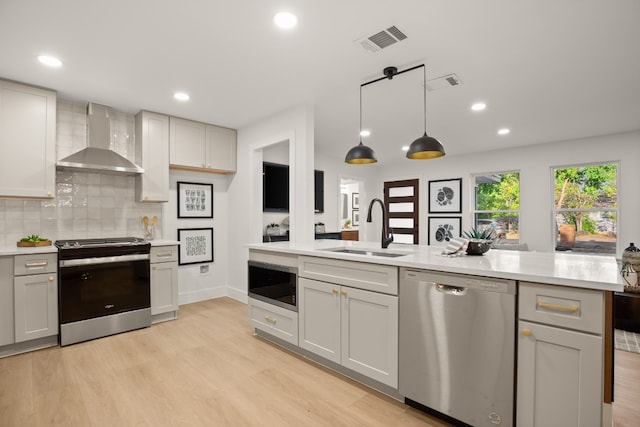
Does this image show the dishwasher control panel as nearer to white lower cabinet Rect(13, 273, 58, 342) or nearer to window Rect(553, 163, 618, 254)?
white lower cabinet Rect(13, 273, 58, 342)

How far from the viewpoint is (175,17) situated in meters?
2.05

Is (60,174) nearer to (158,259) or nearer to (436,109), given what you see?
(158,259)

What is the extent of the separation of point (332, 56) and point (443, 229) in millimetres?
5108

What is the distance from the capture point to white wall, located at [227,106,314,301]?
355 centimetres

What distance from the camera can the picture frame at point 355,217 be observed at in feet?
Answer: 25.9

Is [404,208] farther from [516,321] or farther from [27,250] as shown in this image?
[27,250]

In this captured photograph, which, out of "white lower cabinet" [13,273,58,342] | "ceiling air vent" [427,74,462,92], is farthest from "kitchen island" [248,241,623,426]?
"white lower cabinet" [13,273,58,342]

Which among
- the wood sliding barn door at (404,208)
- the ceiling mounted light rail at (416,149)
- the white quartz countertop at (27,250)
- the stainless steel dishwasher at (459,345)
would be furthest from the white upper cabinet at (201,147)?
the wood sliding barn door at (404,208)

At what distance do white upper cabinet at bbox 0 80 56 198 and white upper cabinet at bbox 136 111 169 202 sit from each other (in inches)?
31.8

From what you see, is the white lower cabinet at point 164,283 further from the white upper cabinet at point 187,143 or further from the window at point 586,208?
the window at point 586,208

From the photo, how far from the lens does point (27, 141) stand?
9.96 ft

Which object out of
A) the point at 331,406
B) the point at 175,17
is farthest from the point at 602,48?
the point at 331,406

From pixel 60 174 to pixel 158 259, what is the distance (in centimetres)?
141

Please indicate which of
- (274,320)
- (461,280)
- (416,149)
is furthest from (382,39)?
(274,320)
